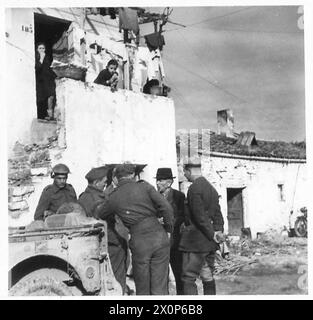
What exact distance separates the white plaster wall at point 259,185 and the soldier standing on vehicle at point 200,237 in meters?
2.59

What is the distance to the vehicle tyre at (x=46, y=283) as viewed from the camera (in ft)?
15.8

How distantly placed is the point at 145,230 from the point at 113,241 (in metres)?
0.58

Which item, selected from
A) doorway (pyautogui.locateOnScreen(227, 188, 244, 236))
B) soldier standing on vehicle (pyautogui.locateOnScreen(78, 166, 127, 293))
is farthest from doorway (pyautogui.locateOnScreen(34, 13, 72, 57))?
doorway (pyautogui.locateOnScreen(227, 188, 244, 236))

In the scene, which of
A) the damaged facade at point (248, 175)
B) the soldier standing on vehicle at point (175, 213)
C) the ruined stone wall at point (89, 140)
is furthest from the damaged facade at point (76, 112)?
the soldier standing on vehicle at point (175, 213)

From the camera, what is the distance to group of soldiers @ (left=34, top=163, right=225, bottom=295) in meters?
5.24

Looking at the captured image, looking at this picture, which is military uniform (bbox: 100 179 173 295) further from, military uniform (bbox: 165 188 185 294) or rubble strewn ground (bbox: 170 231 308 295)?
rubble strewn ground (bbox: 170 231 308 295)

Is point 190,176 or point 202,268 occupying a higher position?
point 190,176

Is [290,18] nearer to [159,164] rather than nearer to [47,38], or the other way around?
[159,164]

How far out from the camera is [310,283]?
5.93 m

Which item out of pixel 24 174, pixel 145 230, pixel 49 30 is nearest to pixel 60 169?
pixel 24 174

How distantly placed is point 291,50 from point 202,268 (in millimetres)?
3103

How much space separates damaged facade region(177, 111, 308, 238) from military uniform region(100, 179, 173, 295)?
3.31 metres

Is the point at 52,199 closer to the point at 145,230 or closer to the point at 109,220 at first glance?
the point at 109,220
